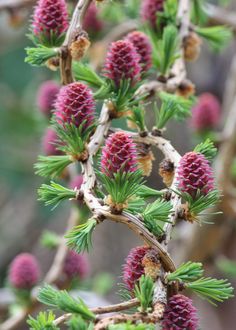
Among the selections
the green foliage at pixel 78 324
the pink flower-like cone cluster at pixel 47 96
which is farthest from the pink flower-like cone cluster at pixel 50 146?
the green foliage at pixel 78 324

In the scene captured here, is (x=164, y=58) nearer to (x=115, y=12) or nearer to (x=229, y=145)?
(x=115, y=12)

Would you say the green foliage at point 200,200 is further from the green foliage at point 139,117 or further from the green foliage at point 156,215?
the green foliage at point 139,117

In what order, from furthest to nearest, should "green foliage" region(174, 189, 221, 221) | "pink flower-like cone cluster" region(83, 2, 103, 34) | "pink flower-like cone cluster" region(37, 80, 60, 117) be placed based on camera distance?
1. "pink flower-like cone cluster" region(83, 2, 103, 34)
2. "pink flower-like cone cluster" region(37, 80, 60, 117)
3. "green foliage" region(174, 189, 221, 221)

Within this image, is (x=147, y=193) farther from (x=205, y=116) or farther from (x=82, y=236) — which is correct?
(x=205, y=116)

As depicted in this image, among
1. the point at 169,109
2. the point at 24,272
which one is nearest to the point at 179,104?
the point at 169,109

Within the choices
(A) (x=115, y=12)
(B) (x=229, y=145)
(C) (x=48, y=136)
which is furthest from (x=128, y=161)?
(B) (x=229, y=145)

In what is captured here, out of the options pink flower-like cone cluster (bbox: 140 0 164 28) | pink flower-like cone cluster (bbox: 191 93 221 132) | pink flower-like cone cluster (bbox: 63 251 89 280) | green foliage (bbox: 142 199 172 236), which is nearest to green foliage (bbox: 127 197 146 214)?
green foliage (bbox: 142 199 172 236)

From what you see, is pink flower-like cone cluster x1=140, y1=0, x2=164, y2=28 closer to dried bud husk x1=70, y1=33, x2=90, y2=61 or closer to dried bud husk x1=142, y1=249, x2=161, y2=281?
dried bud husk x1=70, y1=33, x2=90, y2=61
